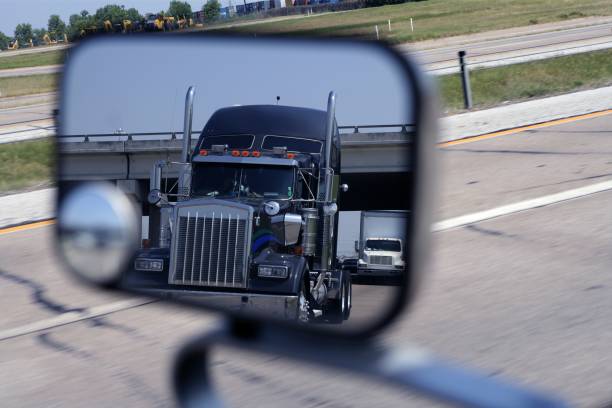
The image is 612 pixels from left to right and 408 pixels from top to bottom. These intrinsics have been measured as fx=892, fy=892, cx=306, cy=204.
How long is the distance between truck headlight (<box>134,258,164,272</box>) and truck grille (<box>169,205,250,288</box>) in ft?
0.14

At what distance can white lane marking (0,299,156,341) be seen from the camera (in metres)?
6.33

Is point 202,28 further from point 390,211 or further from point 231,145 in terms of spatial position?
point 390,211

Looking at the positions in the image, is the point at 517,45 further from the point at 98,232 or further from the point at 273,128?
the point at 98,232

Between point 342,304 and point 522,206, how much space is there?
724 centimetres

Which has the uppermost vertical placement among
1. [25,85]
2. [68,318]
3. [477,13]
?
[477,13]

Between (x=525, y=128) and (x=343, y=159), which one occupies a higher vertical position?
(x=343, y=159)

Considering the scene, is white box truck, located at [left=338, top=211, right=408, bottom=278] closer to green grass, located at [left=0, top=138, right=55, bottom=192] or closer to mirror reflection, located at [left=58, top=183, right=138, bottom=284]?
mirror reflection, located at [left=58, top=183, right=138, bottom=284]

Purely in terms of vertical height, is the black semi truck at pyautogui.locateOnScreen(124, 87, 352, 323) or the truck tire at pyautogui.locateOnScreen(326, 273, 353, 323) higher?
the black semi truck at pyautogui.locateOnScreen(124, 87, 352, 323)

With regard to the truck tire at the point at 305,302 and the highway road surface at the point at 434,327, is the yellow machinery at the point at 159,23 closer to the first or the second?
the highway road surface at the point at 434,327

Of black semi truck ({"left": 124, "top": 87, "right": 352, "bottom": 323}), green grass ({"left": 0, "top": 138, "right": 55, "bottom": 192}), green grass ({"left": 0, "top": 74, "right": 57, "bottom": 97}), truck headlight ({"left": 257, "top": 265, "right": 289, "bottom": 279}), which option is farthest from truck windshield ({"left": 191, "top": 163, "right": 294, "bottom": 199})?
green grass ({"left": 0, "top": 74, "right": 57, "bottom": 97})

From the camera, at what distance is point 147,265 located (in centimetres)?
255

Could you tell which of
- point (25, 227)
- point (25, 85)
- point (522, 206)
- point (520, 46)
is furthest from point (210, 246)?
Answer: point (25, 85)

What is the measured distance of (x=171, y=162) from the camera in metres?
2.86

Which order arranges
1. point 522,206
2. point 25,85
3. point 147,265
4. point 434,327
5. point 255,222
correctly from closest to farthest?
1. point 147,265
2. point 255,222
3. point 434,327
4. point 522,206
5. point 25,85
